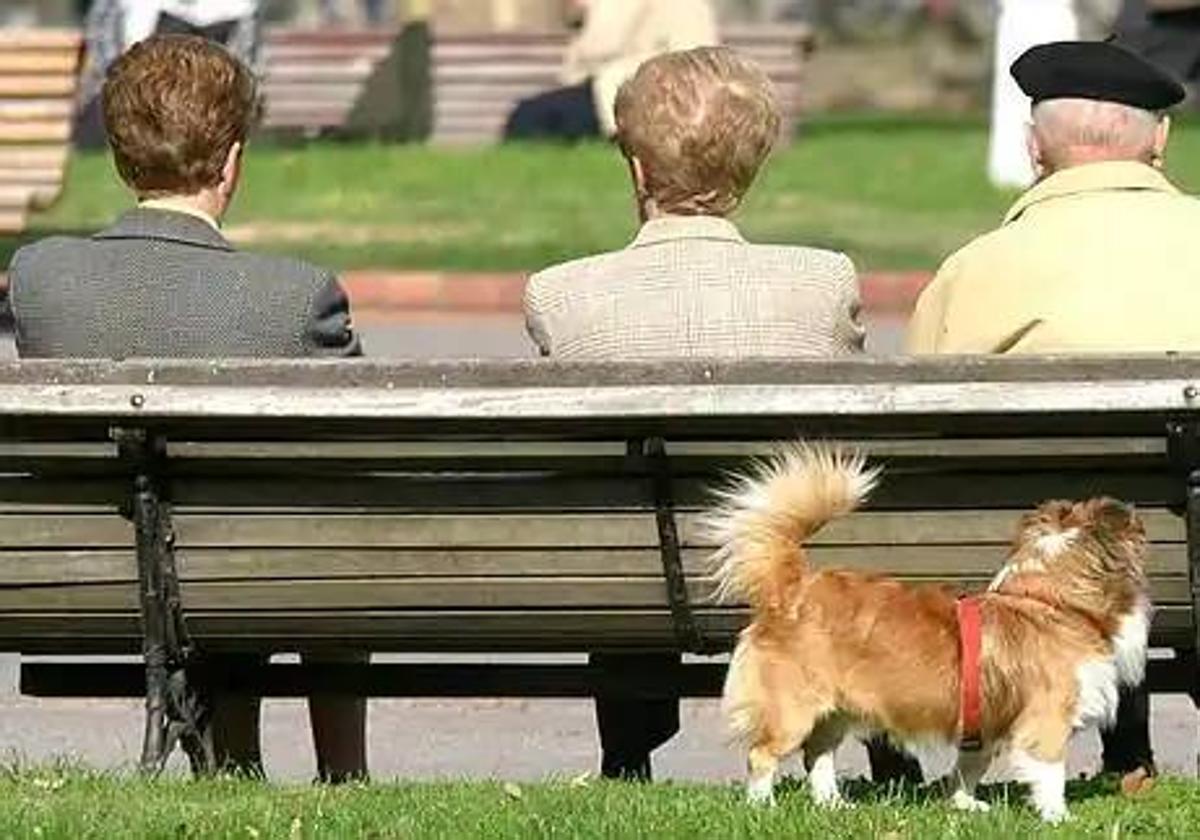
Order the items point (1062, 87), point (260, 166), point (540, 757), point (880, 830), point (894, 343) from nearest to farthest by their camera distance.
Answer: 1. point (880, 830)
2. point (1062, 87)
3. point (540, 757)
4. point (894, 343)
5. point (260, 166)

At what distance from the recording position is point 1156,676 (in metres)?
6.86

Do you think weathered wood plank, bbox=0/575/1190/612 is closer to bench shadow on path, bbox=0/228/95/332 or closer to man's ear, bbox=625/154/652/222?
man's ear, bbox=625/154/652/222

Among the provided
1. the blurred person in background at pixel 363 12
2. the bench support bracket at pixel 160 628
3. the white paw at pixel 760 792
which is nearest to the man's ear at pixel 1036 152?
the white paw at pixel 760 792

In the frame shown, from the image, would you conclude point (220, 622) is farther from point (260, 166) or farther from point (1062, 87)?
point (260, 166)

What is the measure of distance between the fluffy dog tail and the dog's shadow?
0.42m

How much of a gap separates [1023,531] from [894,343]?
8.89 m

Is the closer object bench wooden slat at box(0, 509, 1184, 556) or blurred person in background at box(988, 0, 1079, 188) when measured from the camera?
bench wooden slat at box(0, 509, 1184, 556)

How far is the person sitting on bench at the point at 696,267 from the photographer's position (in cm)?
680

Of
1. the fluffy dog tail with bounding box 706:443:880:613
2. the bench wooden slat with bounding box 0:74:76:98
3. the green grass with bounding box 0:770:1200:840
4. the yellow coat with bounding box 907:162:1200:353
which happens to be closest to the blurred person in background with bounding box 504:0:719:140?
the bench wooden slat with bounding box 0:74:76:98

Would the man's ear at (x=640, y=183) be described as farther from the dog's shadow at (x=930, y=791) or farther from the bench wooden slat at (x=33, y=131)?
the bench wooden slat at (x=33, y=131)

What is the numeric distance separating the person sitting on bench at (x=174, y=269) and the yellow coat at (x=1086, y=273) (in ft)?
4.00

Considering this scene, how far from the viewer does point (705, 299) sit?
6836 mm

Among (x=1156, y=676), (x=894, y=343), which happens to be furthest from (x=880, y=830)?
(x=894, y=343)

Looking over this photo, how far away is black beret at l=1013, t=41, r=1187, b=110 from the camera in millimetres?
7102
